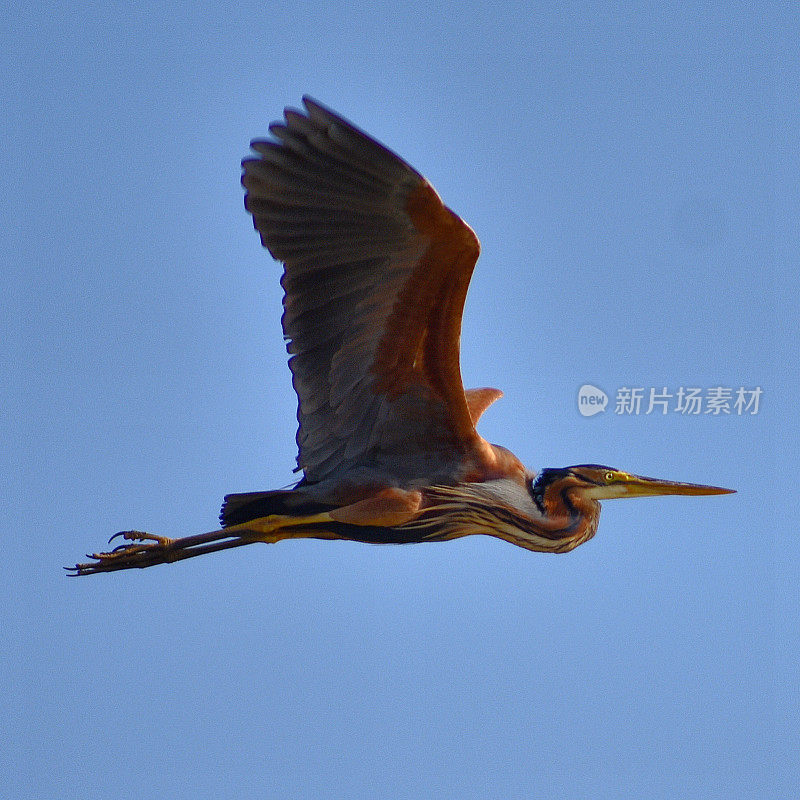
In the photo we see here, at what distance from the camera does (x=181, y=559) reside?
957 centimetres

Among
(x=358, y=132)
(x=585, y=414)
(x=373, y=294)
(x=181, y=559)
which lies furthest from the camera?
(x=585, y=414)

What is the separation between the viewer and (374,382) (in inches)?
364

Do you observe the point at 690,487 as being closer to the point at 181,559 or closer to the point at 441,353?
the point at 441,353

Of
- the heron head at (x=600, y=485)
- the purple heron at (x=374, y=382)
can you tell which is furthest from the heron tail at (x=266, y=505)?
the heron head at (x=600, y=485)

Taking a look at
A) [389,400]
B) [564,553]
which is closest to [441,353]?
[389,400]

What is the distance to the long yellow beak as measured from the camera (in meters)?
9.66

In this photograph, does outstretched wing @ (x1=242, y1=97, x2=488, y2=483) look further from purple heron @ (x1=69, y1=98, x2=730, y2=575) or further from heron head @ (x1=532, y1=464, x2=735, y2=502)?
heron head @ (x1=532, y1=464, x2=735, y2=502)

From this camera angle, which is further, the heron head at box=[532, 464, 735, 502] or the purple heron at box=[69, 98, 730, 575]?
the heron head at box=[532, 464, 735, 502]

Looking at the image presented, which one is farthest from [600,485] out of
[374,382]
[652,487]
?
[374,382]

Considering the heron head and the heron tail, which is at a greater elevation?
the heron head

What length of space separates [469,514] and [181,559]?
2015 mm

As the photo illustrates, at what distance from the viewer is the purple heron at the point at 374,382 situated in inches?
341

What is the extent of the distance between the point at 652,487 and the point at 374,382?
2.14m

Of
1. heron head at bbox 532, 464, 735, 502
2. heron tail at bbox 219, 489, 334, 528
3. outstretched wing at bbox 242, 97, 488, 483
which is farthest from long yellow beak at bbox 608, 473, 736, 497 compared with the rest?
heron tail at bbox 219, 489, 334, 528
